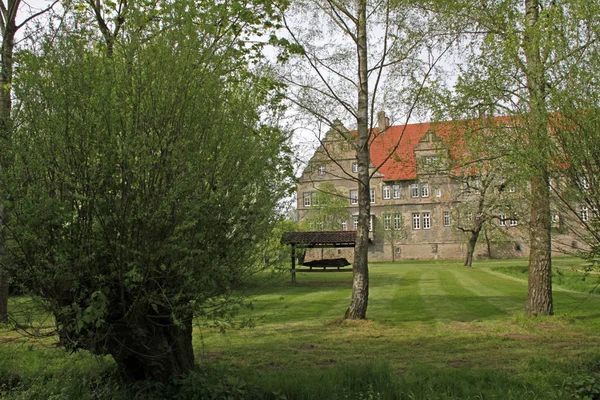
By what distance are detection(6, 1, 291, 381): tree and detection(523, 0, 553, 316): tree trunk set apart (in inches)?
160

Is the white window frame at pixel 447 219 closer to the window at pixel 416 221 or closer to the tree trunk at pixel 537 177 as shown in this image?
the window at pixel 416 221

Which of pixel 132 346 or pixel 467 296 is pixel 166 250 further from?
pixel 467 296

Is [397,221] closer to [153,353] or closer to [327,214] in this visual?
[327,214]

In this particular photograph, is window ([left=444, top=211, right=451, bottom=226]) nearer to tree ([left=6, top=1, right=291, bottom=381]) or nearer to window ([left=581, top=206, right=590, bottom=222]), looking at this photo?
window ([left=581, top=206, right=590, bottom=222])

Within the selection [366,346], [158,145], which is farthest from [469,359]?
[158,145]

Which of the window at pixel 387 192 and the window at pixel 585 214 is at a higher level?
the window at pixel 387 192

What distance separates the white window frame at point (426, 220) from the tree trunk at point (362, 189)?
4814cm

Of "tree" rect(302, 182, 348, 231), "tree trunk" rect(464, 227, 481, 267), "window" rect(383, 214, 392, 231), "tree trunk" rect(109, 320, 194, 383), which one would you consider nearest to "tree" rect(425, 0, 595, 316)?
"tree trunk" rect(109, 320, 194, 383)

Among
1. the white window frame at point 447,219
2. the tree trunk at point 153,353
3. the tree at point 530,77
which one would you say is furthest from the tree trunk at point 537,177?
the white window frame at point 447,219

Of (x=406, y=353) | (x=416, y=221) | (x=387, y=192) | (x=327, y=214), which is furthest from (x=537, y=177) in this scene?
(x=387, y=192)

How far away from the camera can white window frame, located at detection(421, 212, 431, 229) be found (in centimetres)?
5812

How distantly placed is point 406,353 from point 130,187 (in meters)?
5.16

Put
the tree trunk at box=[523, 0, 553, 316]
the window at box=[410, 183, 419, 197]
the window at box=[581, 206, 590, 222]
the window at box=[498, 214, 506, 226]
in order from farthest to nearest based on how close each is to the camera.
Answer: the window at box=[410, 183, 419, 197] → the window at box=[498, 214, 506, 226] → the tree trunk at box=[523, 0, 553, 316] → the window at box=[581, 206, 590, 222]

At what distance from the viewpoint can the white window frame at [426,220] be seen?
191ft
